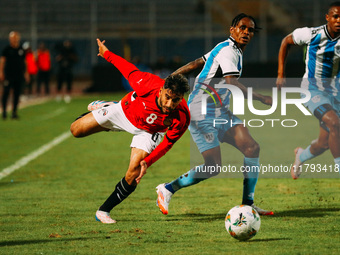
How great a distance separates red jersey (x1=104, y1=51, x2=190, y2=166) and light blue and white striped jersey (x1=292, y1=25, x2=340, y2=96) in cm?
194

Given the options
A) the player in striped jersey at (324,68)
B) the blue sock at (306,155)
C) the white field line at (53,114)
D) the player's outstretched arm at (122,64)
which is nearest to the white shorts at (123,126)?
the player's outstretched arm at (122,64)

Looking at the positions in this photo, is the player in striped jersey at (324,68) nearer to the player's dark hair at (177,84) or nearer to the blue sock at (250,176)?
the blue sock at (250,176)

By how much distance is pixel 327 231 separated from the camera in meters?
5.77

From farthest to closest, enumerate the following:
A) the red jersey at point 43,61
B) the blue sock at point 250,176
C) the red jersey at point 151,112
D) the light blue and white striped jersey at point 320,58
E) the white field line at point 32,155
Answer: the red jersey at point 43,61, the white field line at point 32,155, the light blue and white striped jersey at point 320,58, the blue sock at point 250,176, the red jersey at point 151,112

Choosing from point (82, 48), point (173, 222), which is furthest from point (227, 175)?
point (82, 48)

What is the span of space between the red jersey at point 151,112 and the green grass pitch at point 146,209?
2.73 feet

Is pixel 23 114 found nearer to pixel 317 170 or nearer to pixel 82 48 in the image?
pixel 317 170

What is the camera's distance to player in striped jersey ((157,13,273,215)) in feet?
21.3

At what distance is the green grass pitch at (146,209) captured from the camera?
17.6ft

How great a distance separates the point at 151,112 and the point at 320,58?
7.56ft

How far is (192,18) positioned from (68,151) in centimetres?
2872

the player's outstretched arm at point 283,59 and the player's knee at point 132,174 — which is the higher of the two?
the player's outstretched arm at point 283,59

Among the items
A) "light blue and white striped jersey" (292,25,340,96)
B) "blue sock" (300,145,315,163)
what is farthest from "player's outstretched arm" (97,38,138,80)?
"blue sock" (300,145,315,163)

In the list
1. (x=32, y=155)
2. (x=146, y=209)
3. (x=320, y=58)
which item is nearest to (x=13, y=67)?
(x=32, y=155)
